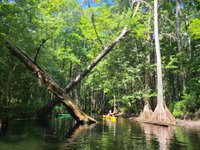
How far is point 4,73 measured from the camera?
23.8 m

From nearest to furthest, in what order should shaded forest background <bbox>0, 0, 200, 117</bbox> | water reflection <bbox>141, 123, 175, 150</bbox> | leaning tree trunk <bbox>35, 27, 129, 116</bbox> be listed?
1. water reflection <bbox>141, 123, 175, 150</bbox>
2. shaded forest background <bbox>0, 0, 200, 117</bbox>
3. leaning tree trunk <bbox>35, 27, 129, 116</bbox>

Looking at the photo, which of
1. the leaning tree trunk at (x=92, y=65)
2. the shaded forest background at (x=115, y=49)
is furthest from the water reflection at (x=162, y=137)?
the leaning tree trunk at (x=92, y=65)

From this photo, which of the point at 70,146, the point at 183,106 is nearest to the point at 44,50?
the point at 183,106

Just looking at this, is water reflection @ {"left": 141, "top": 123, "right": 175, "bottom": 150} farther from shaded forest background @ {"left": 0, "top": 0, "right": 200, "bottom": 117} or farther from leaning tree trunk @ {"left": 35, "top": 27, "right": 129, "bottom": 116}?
leaning tree trunk @ {"left": 35, "top": 27, "right": 129, "bottom": 116}

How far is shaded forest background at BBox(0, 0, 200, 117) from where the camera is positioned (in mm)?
20641

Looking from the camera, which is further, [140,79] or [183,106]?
[140,79]

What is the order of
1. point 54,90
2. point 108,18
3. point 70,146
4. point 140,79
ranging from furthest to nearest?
point 140,79 < point 108,18 < point 54,90 < point 70,146

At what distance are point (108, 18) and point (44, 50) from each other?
7632 mm

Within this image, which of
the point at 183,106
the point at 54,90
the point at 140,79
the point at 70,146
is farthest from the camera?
the point at 140,79

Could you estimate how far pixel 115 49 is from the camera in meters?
32.4

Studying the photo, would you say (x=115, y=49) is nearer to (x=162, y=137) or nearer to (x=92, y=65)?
(x=92, y=65)

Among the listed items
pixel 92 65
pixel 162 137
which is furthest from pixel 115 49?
pixel 162 137

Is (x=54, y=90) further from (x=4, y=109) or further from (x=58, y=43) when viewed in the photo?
(x=58, y=43)

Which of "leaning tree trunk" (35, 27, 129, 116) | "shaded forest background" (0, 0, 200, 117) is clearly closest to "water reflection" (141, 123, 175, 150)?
"shaded forest background" (0, 0, 200, 117)
